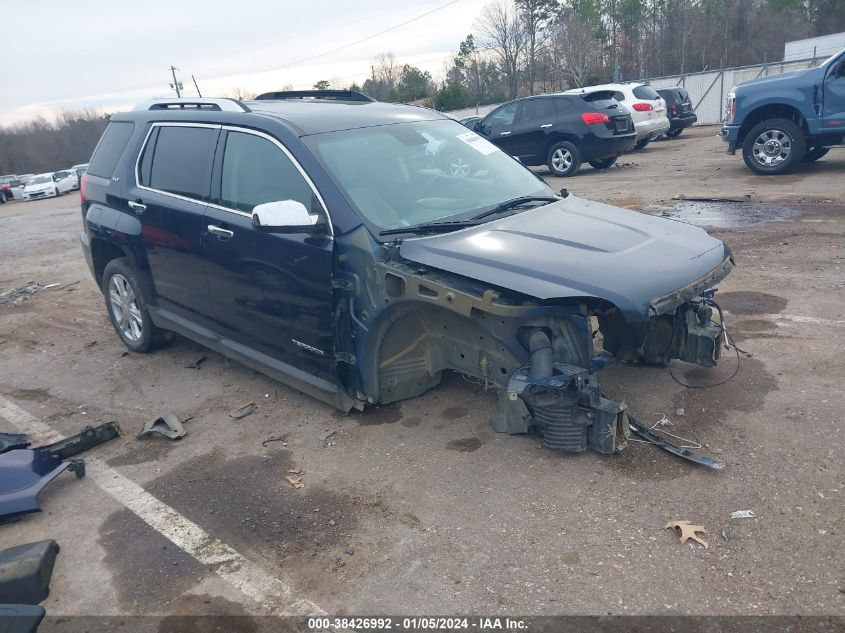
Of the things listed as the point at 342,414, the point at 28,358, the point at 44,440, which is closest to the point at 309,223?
the point at 342,414

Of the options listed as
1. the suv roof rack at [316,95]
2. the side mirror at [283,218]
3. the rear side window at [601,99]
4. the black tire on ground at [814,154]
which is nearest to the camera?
the side mirror at [283,218]

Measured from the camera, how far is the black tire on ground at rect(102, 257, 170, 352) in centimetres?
578

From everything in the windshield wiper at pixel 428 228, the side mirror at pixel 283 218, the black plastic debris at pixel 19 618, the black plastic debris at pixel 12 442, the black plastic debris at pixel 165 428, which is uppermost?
the side mirror at pixel 283 218

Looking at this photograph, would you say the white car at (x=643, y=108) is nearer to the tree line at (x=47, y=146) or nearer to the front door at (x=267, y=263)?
the front door at (x=267, y=263)

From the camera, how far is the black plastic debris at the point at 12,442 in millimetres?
4238

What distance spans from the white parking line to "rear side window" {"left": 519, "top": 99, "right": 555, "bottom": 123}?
12717 mm

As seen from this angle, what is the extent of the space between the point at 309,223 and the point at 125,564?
1.99 m

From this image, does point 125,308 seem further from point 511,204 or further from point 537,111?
point 537,111

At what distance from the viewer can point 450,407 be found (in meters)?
4.44

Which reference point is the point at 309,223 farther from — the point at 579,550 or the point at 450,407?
the point at 579,550

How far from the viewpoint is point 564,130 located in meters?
14.6

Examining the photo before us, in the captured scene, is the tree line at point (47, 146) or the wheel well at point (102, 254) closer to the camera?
the wheel well at point (102, 254)

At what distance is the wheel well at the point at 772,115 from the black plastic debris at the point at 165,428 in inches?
414

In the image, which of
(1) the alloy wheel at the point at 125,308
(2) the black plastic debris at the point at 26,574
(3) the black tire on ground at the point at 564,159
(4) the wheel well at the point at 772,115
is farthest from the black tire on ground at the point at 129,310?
(3) the black tire on ground at the point at 564,159
